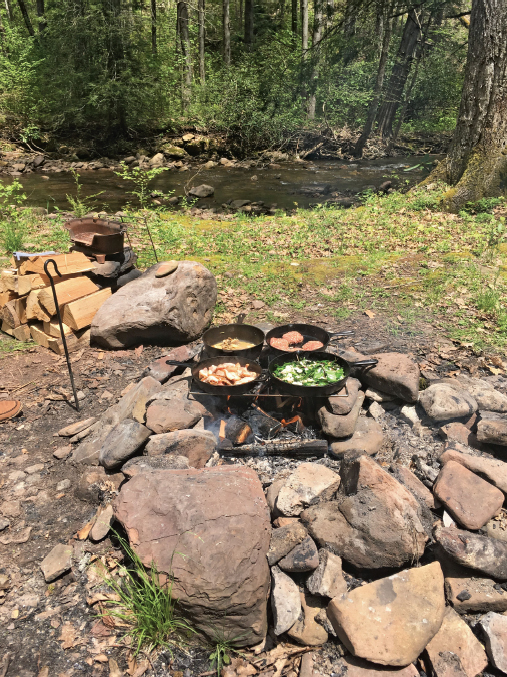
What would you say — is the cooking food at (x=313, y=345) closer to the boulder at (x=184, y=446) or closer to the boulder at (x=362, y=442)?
the boulder at (x=362, y=442)

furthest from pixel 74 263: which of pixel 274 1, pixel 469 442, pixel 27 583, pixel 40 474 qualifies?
pixel 274 1

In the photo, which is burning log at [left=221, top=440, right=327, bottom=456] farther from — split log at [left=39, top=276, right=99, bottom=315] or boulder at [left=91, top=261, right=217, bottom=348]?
split log at [left=39, top=276, right=99, bottom=315]

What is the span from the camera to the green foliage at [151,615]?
94.8 inches

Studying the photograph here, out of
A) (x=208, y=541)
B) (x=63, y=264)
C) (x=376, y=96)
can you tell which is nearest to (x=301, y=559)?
(x=208, y=541)

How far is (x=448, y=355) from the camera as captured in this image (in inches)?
187

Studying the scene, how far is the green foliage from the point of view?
241cm

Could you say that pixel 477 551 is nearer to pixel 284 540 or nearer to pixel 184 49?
pixel 284 540

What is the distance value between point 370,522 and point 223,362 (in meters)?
1.95

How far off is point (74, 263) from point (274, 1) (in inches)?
1614

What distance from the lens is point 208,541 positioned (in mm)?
2525

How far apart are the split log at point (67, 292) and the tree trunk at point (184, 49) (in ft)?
64.0

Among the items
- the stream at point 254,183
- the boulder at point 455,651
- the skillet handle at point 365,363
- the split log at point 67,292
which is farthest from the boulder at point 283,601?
the stream at point 254,183

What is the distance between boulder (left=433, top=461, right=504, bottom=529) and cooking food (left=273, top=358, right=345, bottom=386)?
3.71ft

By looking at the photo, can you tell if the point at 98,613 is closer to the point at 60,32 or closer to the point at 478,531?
the point at 478,531
